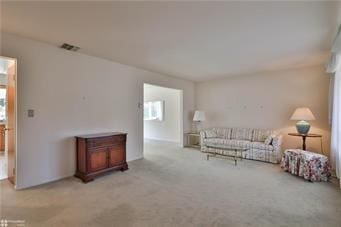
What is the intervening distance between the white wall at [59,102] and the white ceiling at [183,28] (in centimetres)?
32

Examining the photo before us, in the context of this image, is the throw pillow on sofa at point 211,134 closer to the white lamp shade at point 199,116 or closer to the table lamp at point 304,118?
the white lamp shade at point 199,116

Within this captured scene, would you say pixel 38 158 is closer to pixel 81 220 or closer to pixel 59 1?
pixel 81 220

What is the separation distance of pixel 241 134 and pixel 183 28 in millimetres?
4293

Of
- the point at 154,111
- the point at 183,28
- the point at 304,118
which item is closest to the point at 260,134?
the point at 304,118

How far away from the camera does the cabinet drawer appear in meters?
3.63

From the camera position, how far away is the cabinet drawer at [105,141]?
3632 mm

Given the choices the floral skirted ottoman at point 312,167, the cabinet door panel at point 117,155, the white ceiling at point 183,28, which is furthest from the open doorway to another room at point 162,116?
the floral skirted ottoman at point 312,167

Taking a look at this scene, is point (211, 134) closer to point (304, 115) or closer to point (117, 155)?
point (304, 115)

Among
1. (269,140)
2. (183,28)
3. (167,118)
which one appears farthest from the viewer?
(167,118)

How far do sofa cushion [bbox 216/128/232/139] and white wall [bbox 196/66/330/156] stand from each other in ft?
0.97

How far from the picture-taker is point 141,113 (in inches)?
209

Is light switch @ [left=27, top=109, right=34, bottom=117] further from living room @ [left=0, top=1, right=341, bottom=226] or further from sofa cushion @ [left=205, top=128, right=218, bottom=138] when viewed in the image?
sofa cushion @ [left=205, top=128, right=218, bottom=138]

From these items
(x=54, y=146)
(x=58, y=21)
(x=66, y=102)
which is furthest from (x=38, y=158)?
(x=58, y=21)

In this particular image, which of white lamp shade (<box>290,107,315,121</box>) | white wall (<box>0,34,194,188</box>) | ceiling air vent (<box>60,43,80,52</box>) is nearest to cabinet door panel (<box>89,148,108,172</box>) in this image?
white wall (<box>0,34,194,188</box>)
